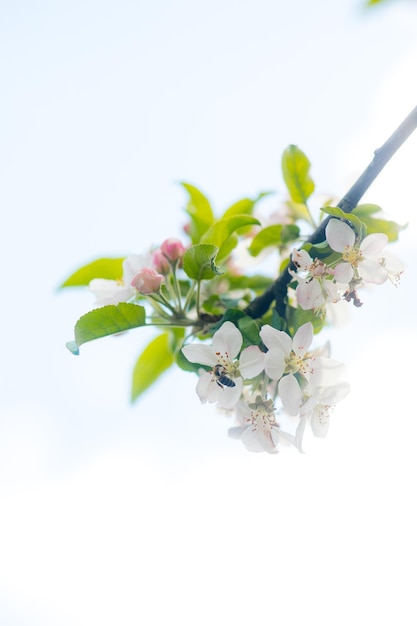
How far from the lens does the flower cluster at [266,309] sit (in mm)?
1319

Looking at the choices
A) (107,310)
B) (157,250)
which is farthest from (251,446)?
(157,250)

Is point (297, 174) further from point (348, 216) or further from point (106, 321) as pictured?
point (106, 321)

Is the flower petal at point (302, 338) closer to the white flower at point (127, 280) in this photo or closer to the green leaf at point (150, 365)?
the white flower at point (127, 280)

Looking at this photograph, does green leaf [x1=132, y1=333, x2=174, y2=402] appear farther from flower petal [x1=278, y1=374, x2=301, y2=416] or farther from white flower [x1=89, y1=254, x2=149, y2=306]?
flower petal [x1=278, y1=374, x2=301, y2=416]

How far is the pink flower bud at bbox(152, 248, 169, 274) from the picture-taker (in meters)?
1.63

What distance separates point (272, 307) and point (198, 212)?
498 mm

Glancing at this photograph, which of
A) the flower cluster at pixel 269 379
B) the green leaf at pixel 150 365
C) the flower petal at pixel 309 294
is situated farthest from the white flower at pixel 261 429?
the green leaf at pixel 150 365

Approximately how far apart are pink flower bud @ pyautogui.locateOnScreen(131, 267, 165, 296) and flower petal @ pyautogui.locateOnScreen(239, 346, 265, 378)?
0.27 metres

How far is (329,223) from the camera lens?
1270 millimetres

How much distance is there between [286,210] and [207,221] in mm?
219

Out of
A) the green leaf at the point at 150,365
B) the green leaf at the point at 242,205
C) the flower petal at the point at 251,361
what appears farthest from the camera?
the green leaf at the point at 150,365

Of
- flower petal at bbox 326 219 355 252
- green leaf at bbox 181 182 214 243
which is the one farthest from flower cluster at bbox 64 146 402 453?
green leaf at bbox 181 182 214 243

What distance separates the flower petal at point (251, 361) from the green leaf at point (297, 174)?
543 mm

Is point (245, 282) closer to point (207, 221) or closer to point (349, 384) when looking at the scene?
point (207, 221)
